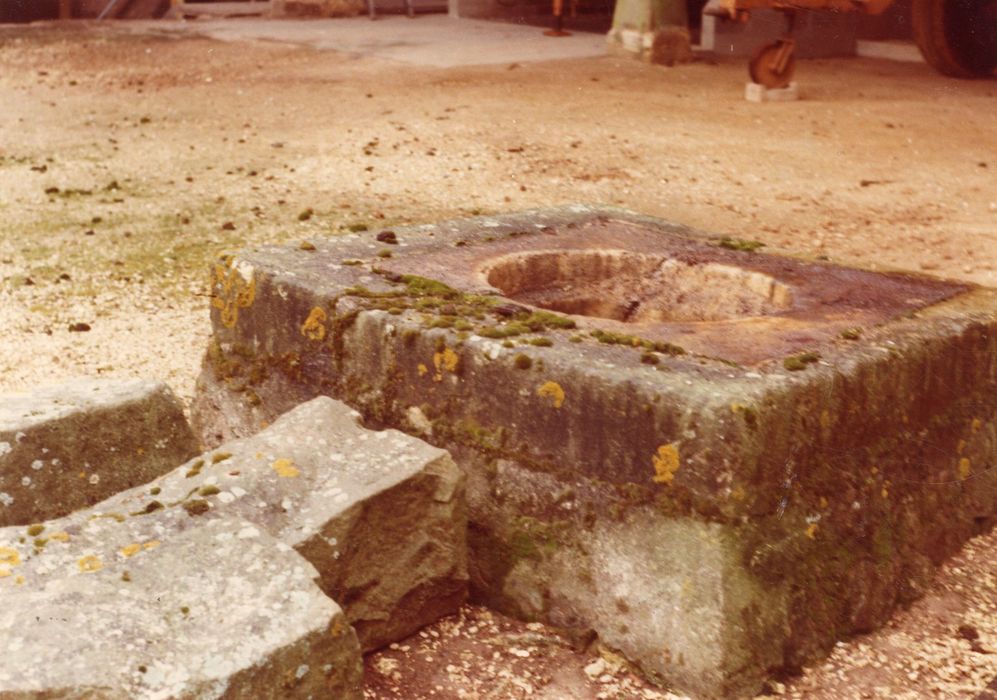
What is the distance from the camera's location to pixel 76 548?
2180 millimetres

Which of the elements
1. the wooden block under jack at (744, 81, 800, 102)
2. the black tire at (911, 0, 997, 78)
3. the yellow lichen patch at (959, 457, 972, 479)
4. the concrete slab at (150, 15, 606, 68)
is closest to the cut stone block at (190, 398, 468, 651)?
the yellow lichen patch at (959, 457, 972, 479)

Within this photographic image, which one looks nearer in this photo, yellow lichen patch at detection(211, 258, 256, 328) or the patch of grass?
the patch of grass

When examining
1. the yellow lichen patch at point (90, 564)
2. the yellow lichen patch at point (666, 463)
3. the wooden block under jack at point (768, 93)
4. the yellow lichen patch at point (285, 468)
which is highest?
the yellow lichen patch at point (666, 463)

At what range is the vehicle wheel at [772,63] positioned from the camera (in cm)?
895

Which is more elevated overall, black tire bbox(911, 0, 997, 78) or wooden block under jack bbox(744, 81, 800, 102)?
black tire bbox(911, 0, 997, 78)

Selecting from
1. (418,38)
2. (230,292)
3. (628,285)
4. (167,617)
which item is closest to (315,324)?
(230,292)

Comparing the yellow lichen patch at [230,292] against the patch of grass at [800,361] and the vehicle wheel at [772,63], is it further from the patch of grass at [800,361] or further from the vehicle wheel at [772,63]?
the vehicle wheel at [772,63]

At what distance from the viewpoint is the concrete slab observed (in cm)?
1099

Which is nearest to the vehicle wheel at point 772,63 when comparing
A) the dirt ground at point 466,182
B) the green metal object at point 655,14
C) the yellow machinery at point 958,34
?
the dirt ground at point 466,182

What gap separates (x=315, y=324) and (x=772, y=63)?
6736mm

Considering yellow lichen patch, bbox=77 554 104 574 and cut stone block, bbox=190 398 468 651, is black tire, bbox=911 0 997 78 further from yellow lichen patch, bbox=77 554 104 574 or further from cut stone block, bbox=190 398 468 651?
yellow lichen patch, bbox=77 554 104 574

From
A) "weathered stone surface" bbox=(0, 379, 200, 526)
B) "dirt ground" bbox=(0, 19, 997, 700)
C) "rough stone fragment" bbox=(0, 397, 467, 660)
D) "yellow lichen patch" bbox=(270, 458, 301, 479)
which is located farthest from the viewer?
"weathered stone surface" bbox=(0, 379, 200, 526)

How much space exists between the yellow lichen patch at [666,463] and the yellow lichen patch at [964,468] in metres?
0.91

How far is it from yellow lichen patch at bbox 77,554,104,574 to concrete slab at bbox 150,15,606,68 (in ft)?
28.4
